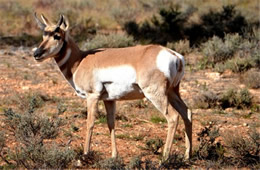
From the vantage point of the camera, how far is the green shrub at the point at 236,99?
9.58m

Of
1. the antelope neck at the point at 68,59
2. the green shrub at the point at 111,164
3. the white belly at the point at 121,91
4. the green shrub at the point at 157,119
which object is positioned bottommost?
the green shrub at the point at 157,119

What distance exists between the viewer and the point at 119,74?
621 centimetres

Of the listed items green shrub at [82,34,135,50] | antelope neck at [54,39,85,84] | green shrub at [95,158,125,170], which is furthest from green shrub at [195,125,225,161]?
green shrub at [82,34,135,50]

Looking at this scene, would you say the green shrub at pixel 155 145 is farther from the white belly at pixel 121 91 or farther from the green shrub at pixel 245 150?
the green shrub at pixel 245 150

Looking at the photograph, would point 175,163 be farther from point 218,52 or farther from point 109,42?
point 109,42

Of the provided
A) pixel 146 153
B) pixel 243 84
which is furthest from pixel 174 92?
pixel 243 84

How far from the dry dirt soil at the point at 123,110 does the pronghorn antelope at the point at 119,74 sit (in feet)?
Answer: 1.96

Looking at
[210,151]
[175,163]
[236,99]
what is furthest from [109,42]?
[175,163]

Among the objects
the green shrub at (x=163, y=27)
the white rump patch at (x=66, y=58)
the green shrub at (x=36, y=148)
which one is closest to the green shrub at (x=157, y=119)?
the white rump patch at (x=66, y=58)

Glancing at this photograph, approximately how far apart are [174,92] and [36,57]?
2.21m

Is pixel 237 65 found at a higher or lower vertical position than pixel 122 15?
lower

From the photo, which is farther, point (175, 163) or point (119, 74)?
point (119, 74)

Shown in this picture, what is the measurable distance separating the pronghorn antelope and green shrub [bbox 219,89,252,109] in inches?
132

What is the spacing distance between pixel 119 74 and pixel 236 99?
14.1ft
